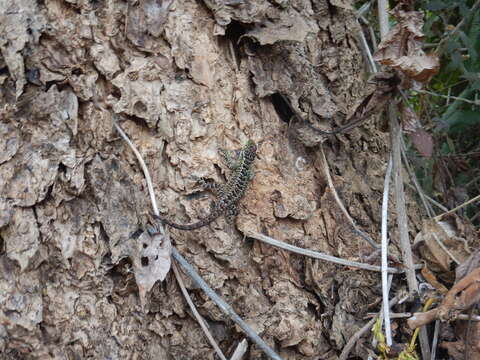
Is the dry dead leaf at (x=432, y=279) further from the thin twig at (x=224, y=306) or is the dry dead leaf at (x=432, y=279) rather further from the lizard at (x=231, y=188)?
the lizard at (x=231, y=188)

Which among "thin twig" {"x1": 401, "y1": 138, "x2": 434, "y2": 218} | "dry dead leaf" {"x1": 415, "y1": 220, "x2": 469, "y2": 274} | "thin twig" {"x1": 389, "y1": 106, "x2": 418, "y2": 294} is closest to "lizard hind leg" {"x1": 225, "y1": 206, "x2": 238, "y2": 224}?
"thin twig" {"x1": 389, "y1": 106, "x2": 418, "y2": 294}

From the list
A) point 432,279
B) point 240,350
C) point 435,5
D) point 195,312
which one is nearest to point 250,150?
point 195,312

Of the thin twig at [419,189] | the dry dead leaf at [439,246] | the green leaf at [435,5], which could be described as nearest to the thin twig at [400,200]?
the dry dead leaf at [439,246]

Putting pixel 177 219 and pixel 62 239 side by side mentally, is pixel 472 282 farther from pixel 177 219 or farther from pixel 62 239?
pixel 62 239

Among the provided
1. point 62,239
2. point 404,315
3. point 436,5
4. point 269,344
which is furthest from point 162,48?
point 436,5

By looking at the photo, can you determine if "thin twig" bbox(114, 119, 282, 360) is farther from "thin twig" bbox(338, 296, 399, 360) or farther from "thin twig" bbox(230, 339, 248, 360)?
"thin twig" bbox(338, 296, 399, 360)

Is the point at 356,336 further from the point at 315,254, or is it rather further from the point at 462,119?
the point at 462,119

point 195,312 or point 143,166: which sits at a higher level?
point 143,166
